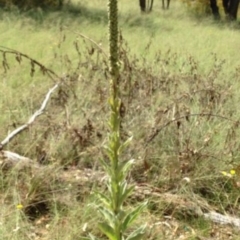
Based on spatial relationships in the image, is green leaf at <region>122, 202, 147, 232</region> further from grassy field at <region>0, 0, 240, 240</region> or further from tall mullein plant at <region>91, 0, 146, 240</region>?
grassy field at <region>0, 0, 240, 240</region>

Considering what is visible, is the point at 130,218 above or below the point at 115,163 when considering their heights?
below

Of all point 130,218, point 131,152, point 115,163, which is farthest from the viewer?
point 131,152

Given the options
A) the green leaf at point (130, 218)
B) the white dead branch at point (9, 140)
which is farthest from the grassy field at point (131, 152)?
the green leaf at point (130, 218)

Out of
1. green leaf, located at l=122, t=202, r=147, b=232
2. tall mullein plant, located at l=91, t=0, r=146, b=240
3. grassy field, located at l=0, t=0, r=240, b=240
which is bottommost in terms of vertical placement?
grassy field, located at l=0, t=0, r=240, b=240

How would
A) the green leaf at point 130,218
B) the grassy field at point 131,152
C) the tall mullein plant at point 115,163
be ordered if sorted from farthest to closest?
1. the grassy field at point 131,152
2. the green leaf at point 130,218
3. the tall mullein plant at point 115,163

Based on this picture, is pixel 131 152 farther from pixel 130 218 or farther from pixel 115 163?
pixel 115 163

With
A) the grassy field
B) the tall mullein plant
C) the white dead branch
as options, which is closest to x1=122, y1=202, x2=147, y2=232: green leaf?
the tall mullein plant

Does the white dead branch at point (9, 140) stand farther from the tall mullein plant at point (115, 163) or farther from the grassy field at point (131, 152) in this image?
the tall mullein plant at point (115, 163)

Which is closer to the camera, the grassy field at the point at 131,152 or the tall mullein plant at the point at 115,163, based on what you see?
the tall mullein plant at the point at 115,163

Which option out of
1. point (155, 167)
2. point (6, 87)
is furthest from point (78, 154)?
point (6, 87)

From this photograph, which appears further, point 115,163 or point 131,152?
point 131,152

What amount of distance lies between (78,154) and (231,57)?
16.8ft

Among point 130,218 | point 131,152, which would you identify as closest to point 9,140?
point 131,152

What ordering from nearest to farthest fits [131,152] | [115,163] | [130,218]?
[115,163], [130,218], [131,152]
